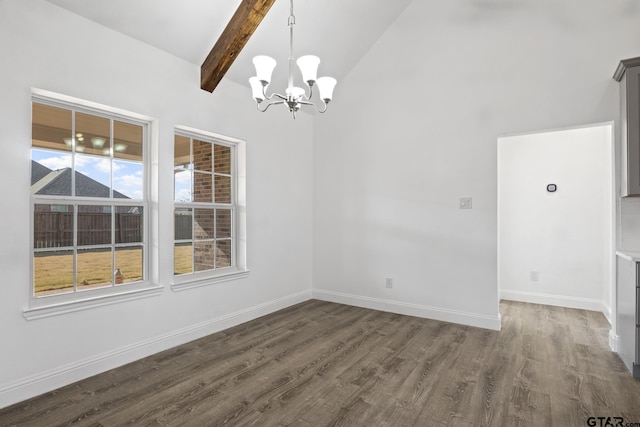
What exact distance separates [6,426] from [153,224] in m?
1.71

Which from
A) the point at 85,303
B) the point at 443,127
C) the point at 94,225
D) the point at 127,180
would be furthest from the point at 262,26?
the point at 85,303

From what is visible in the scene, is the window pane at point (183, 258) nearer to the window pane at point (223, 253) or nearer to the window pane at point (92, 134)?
the window pane at point (223, 253)

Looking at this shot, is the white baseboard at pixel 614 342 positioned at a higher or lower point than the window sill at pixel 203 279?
lower

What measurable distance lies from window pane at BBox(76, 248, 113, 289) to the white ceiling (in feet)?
6.22

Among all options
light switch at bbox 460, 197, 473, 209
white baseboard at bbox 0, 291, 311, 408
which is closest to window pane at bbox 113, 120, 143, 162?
white baseboard at bbox 0, 291, 311, 408

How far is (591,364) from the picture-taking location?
9.70 feet

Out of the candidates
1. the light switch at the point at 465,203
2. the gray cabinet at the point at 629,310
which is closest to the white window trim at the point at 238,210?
the light switch at the point at 465,203

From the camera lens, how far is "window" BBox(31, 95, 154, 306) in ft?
8.64

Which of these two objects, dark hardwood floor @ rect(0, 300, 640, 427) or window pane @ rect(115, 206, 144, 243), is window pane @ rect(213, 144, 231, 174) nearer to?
window pane @ rect(115, 206, 144, 243)

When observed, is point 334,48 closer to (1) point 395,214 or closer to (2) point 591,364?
(1) point 395,214

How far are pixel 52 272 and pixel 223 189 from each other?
183 cm

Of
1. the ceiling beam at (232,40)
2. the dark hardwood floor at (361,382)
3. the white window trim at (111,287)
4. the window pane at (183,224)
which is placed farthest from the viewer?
the window pane at (183,224)

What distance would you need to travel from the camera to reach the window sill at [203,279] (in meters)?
3.44

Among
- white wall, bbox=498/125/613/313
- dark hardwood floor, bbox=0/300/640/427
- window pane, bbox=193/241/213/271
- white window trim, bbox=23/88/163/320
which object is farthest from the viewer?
white wall, bbox=498/125/613/313
